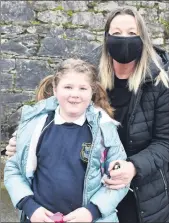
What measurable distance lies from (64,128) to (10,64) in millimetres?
2193

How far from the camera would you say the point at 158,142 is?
1977mm

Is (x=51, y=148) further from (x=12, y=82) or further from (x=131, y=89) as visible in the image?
(x=12, y=82)

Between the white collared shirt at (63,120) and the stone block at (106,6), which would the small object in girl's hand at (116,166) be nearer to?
the white collared shirt at (63,120)

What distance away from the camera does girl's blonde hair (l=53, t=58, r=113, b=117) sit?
6.44 ft

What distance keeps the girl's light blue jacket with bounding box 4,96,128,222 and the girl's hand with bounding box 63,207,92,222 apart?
0.06m

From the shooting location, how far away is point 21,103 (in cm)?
399

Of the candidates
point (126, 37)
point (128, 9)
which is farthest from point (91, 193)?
point (128, 9)

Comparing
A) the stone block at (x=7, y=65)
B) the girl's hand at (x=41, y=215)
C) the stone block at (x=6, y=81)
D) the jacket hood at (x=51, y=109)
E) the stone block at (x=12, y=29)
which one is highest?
the stone block at (x=12, y=29)

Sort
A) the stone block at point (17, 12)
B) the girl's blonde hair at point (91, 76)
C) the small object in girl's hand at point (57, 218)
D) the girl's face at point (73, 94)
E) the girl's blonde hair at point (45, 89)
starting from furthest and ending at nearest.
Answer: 1. the stone block at point (17, 12)
2. the girl's blonde hair at point (45, 89)
3. the girl's blonde hair at point (91, 76)
4. the girl's face at point (73, 94)
5. the small object in girl's hand at point (57, 218)

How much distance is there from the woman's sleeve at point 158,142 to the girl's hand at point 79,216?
1.03ft

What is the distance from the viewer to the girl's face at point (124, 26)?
78.7 inches

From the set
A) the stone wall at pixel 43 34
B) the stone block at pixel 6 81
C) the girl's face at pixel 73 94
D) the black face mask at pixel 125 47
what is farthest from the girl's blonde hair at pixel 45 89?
the stone block at pixel 6 81

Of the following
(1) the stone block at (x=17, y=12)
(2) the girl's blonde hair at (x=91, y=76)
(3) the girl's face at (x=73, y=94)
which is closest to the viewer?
(3) the girl's face at (x=73, y=94)

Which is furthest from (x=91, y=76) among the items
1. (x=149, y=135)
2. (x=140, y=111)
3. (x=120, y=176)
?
(x=120, y=176)
